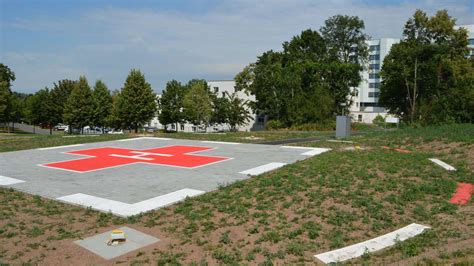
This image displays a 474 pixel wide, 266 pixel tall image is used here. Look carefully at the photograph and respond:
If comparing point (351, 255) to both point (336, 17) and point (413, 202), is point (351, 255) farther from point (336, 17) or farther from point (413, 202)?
point (336, 17)

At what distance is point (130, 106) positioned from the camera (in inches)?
1671

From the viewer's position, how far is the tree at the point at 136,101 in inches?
1674

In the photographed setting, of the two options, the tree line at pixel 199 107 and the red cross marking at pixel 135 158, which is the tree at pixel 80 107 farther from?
the red cross marking at pixel 135 158

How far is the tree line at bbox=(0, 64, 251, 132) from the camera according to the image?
43281 mm

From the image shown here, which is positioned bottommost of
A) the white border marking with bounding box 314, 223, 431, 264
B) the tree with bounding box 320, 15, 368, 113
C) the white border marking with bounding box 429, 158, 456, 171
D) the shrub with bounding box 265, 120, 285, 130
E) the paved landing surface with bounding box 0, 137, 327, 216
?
the white border marking with bounding box 314, 223, 431, 264

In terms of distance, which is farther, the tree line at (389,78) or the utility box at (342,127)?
the tree line at (389,78)

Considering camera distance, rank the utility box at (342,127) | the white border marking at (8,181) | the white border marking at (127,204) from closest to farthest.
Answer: the white border marking at (127,204) < the white border marking at (8,181) < the utility box at (342,127)

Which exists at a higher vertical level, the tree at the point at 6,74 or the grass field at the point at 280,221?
the tree at the point at 6,74

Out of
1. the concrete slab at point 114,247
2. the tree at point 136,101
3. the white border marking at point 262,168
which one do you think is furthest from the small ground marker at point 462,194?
the tree at point 136,101

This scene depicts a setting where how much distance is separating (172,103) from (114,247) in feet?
161

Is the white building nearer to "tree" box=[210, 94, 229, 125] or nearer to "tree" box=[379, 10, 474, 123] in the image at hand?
"tree" box=[210, 94, 229, 125]

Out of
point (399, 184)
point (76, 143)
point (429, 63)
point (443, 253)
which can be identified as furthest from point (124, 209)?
point (429, 63)

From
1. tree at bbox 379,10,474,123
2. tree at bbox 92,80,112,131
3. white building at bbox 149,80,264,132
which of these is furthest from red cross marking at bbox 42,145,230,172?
white building at bbox 149,80,264,132

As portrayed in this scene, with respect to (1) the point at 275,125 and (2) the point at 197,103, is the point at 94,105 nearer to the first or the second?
(2) the point at 197,103
